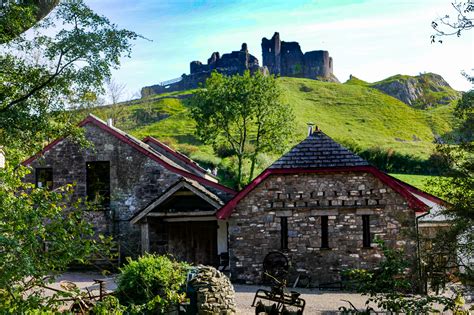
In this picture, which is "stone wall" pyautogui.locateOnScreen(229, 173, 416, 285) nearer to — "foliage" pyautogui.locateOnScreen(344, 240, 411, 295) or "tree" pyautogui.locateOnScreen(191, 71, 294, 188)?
"foliage" pyautogui.locateOnScreen(344, 240, 411, 295)

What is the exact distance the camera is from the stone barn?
20.5 m

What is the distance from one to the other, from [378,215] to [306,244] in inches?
106

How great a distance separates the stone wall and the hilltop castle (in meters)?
87.2

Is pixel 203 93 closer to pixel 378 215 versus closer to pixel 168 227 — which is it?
pixel 168 227

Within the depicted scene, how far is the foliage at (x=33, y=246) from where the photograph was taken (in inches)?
268

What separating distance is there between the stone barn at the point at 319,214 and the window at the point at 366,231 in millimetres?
35

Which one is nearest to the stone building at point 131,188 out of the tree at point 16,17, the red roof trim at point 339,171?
the red roof trim at point 339,171

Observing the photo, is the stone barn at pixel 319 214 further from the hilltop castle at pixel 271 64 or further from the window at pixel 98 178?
the hilltop castle at pixel 271 64

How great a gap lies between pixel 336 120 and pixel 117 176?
52.7m

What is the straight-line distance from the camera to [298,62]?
117m

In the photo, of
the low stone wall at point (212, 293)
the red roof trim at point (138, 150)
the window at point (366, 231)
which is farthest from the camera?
the red roof trim at point (138, 150)

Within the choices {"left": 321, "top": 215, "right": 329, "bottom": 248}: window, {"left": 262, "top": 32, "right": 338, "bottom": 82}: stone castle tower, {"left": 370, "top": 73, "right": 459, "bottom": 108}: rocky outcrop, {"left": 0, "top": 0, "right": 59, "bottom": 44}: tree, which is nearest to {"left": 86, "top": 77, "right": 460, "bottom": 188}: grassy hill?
{"left": 370, "top": 73, "right": 459, "bottom": 108}: rocky outcrop

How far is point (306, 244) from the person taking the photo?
20.7 metres

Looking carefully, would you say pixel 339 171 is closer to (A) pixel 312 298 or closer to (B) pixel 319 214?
(B) pixel 319 214
